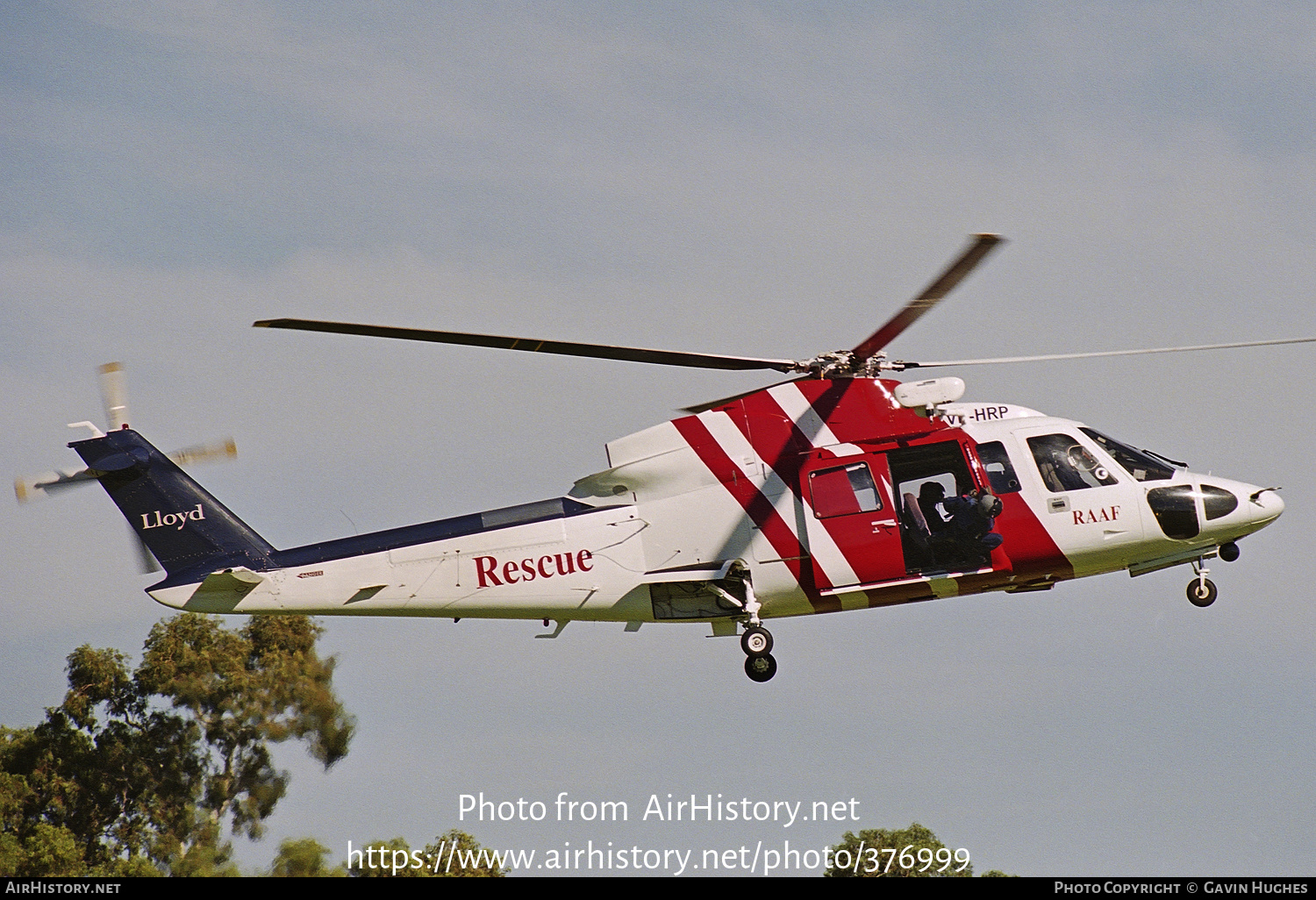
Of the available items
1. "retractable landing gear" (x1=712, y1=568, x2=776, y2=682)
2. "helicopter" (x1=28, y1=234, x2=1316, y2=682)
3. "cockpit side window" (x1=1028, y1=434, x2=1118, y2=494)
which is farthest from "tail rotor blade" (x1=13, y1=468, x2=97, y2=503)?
"cockpit side window" (x1=1028, y1=434, x2=1118, y2=494)

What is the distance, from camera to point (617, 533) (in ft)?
67.6

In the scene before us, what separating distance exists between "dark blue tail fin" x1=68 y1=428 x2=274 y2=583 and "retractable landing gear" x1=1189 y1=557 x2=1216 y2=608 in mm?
11928

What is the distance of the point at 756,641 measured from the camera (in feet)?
66.7

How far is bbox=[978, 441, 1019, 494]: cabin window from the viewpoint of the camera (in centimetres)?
2067

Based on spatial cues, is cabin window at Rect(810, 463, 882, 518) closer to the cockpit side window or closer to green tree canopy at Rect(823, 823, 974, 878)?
the cockpit side window

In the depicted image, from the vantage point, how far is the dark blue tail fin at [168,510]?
21.0 m

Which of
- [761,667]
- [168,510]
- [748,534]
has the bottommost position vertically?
[761,667]

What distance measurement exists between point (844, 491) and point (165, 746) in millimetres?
17218

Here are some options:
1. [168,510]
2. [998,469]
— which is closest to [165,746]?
[168,510]

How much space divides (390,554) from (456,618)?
117cm

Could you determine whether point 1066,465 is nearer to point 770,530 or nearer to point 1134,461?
point 1134,461

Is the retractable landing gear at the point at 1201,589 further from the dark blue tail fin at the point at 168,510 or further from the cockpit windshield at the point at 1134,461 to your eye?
the dark blue tail fin at the point at 168,510

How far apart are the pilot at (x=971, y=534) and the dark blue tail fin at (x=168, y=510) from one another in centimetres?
861

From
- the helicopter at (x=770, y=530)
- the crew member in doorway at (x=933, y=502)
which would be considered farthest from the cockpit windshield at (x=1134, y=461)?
the crew member in doorway at (x=933, y=502)
